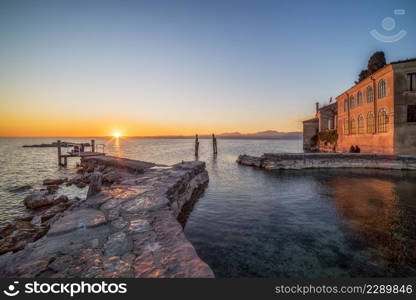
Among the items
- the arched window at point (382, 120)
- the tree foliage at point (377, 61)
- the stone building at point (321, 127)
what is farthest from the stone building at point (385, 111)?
the tree foliage at point (377, 61)

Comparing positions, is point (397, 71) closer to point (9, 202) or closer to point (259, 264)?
point (259, 264)

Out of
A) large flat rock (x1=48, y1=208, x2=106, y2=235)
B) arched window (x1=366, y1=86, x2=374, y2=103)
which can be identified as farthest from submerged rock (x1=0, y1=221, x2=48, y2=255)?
arched window (x1=366, y1=86, x2=374, y2=103)

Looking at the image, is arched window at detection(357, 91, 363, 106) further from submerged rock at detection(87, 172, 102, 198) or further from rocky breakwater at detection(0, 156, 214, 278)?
submerged rock at detection(87, 172, 102, 198)

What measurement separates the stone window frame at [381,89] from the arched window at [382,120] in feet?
4.49

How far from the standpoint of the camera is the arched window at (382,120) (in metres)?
18.0

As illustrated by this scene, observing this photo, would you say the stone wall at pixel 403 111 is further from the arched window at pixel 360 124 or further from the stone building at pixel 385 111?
the arched window at pixel 360 124

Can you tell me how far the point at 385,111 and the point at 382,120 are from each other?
3.16 feet

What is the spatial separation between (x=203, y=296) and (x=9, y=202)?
43.6 feet

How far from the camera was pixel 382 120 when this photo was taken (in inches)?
727

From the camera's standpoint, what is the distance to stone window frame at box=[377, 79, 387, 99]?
17997 millimetres

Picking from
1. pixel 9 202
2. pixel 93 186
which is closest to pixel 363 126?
pixel 93 186

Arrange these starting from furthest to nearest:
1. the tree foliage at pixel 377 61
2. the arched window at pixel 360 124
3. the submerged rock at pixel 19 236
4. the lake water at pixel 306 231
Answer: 1. the tree foliage at pixel 377 61
2. the arched window at pixel 360 124
3. the submerged rock at pixel 19 236
4. the lake water at pixel 306 231

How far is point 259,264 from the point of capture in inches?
145

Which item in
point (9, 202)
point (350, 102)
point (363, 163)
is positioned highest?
point (350, 102)
